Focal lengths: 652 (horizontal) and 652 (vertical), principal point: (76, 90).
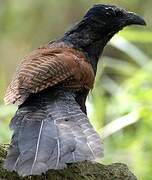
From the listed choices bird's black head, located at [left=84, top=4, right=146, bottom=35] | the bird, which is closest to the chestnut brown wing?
the bird

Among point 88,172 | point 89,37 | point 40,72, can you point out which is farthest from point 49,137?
point 89,37

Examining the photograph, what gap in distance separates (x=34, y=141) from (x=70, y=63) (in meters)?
0.97

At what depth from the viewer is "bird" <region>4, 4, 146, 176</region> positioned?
3170 mm

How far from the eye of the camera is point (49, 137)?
3357 mm

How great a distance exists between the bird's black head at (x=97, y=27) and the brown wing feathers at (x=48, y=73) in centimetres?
43

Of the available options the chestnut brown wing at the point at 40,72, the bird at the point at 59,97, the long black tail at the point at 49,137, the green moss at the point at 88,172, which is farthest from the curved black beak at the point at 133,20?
the green moss at the point at 88,172

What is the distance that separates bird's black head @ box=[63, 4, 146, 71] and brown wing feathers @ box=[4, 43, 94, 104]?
0.43m

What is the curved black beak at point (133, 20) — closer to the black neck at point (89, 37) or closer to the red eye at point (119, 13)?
the red eye at point (119, 13)

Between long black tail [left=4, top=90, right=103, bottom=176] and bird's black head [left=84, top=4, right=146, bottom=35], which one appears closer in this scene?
long black tail [left=4, top=90, right=103, bottom=176]

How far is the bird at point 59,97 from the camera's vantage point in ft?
10.4

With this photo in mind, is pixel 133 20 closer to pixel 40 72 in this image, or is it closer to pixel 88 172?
pixel 40 72

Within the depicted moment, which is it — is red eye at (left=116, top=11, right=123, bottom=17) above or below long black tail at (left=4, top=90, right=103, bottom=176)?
above

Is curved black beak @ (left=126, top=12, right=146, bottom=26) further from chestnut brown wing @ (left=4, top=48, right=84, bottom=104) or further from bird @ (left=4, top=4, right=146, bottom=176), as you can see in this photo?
chestnut brown wing @ (left=4, top=48, right=84, bottom=104)

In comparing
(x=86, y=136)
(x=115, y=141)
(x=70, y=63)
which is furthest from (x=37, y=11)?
(x=86, y=136)
